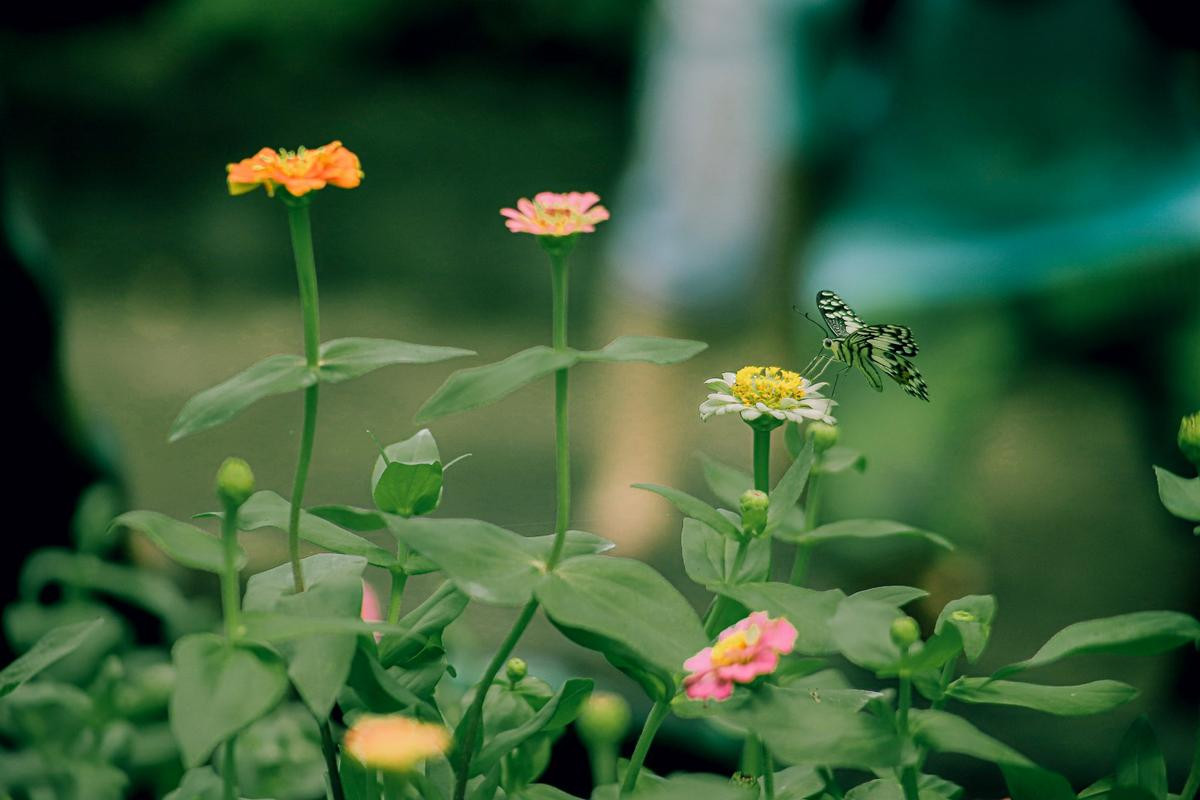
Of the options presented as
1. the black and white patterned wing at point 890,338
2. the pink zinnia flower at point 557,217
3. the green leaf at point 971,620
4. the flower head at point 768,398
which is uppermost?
the pink zinnia flower at point 557,217

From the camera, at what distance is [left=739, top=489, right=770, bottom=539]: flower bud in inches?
15.4

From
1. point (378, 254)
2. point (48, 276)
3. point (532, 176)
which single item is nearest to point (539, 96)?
point (532, 176)

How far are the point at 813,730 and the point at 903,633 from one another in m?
0.03

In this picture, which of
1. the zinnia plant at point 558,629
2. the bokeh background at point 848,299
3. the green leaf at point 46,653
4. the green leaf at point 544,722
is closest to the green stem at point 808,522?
the zinnia plant at point 558,629

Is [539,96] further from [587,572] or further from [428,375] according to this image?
[587,572]

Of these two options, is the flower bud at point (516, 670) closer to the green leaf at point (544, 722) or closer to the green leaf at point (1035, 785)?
the green leaf at point (544, 722)

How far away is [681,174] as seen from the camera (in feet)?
5.55

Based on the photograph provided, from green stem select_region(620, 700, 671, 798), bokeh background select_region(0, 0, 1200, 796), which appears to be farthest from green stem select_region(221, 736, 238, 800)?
bokeh background select_region(0, 0, 1200, 796)

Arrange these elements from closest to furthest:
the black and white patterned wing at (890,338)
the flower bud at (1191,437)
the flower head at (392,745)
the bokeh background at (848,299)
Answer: the flower head at (392,745), the flower bud at (1191,437), the black and white patterned wing at (890,338), the bokeh background at (848,299)

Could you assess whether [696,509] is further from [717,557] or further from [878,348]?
[878,348]

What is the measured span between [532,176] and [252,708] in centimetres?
178

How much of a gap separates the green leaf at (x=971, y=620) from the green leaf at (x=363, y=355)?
0.15 meters

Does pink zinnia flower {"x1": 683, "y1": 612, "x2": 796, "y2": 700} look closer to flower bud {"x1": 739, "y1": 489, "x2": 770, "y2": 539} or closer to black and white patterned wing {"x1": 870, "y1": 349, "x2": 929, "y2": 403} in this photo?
flower bud {"x1": 739, "y1": 489, "x2": 770, "y2": 539}

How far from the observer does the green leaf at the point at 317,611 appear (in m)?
0.31
